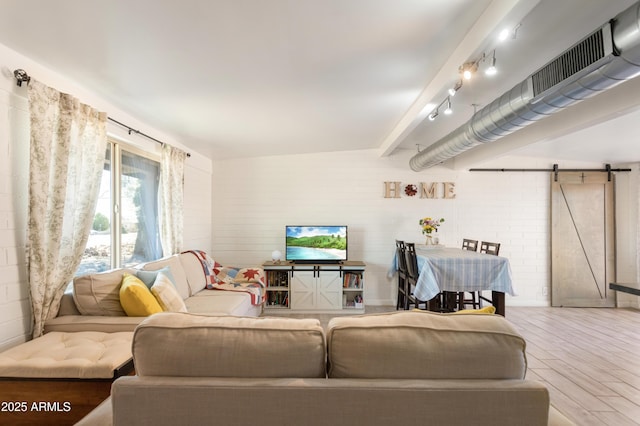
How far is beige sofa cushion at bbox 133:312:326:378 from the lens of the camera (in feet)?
3.60

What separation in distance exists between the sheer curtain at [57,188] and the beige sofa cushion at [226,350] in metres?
1.74

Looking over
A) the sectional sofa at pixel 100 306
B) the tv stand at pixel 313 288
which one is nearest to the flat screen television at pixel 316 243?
the tv stand at pixel 313 288

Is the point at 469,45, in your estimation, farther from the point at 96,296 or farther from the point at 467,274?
the point at 96,296

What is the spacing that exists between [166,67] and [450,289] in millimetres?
3702

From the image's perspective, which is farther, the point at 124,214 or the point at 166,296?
the point at 124,214

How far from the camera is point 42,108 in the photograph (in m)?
2.27

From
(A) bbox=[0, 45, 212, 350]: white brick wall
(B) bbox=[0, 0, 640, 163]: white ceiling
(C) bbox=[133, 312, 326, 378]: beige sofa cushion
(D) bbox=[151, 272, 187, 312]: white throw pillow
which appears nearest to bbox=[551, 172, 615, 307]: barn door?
(B) bbox=[0, 0, 640, 163]: white ceiling

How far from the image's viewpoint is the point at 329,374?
116 centimetres

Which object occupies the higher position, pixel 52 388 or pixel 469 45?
pixel 469 45

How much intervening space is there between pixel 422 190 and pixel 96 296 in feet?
16.0

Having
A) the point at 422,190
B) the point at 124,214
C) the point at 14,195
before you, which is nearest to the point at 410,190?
the point at 422,190

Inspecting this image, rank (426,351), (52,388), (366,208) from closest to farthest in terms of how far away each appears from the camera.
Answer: (426,351)
(52,388)
(366,208)

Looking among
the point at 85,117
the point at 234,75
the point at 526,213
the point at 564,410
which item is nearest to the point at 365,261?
the point at 526,213

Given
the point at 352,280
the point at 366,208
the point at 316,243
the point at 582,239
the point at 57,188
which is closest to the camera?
the point at 57,188
